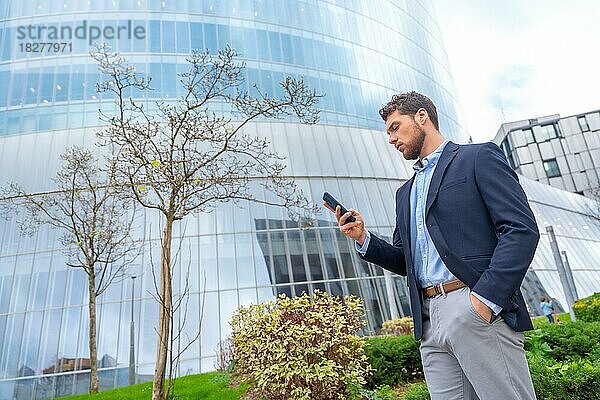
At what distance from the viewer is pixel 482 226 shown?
1.98 m

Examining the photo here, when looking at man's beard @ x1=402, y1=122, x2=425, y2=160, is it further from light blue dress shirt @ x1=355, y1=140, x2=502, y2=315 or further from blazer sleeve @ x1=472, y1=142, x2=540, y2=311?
blazer sleeve @ x1=472, y1=142, x2=540, y2=311

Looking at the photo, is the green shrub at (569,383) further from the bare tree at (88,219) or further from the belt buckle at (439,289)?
the bare tree at (88,219)

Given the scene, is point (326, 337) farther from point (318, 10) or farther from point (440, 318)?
point (318, 10)

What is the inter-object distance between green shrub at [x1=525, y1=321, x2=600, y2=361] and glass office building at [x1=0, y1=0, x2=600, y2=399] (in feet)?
30.3

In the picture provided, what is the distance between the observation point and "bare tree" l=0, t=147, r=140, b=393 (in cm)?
1162

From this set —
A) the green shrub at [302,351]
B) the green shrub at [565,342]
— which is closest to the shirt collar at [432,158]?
the green shrub at [302,351]

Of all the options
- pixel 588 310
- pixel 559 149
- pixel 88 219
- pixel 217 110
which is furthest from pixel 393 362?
pixel 559 149

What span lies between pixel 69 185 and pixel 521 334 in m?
18.7

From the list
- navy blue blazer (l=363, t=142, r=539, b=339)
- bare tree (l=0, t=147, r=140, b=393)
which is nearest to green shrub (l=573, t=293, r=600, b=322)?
navy blue blazer (l=363, t=142, r=539, b=339)

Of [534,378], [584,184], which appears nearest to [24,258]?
[534,378]

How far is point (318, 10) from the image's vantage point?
87.0 ft

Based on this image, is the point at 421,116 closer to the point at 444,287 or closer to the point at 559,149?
the point at 444,287

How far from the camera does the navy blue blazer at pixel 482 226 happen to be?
5.77ft

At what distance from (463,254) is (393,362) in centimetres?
595
